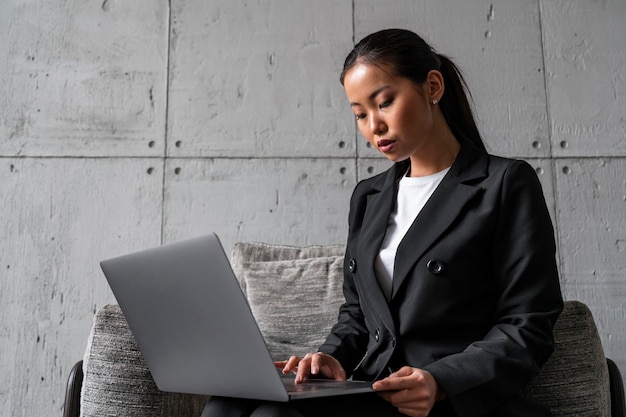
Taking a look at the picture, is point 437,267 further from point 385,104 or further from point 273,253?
point 273,253

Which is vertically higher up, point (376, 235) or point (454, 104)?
point (454, 104)

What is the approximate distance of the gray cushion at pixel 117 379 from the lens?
1.59 meters

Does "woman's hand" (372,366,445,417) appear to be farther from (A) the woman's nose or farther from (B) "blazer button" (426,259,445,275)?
(A) the woman's nose

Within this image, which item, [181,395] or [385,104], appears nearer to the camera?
[385,104]

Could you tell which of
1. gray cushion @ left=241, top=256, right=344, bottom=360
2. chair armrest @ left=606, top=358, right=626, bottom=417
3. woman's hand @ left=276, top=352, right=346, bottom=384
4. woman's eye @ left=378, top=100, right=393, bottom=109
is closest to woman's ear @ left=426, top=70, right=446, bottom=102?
woman's eye @ left=378, top=100, right=393, bottom=109

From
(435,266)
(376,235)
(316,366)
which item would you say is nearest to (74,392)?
(316,366)

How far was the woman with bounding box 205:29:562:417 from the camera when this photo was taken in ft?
3.79

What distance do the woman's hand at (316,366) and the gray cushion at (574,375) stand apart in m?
0.47

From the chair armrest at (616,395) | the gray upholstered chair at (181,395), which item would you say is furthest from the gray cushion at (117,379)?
the chair armrest at (616,395)

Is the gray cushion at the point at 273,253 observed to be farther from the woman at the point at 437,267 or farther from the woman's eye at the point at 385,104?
the woman's eye at the point at 385,104

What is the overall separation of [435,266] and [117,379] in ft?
2.62

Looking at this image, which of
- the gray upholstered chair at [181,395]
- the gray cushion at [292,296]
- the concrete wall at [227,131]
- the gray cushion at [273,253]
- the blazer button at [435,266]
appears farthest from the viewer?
the concrete wall at [227,131]

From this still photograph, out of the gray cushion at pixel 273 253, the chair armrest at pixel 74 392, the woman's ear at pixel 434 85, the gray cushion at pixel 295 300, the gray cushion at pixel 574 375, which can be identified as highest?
the woman's ear at pixel 434 85

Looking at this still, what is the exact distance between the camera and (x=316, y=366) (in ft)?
4.37
